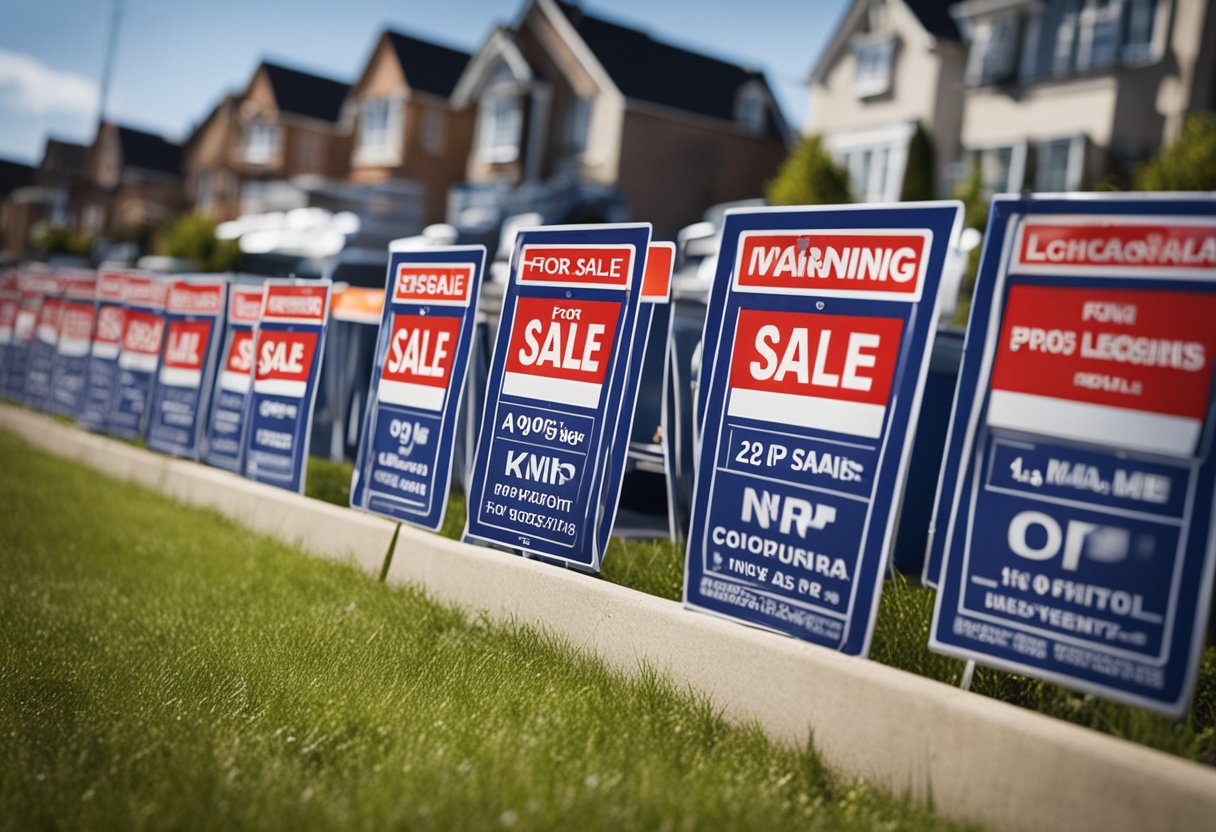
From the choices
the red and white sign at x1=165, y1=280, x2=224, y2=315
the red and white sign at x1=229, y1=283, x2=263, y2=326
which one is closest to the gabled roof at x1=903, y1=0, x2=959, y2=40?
the red and white sign at x1=165, y1=280, x2=224, y2=315

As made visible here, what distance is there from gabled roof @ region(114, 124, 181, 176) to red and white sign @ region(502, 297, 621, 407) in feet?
226

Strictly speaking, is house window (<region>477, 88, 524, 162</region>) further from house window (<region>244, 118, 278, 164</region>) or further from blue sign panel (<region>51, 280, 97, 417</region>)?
blue sign panel (<region>51, 280, 97, 417</region>)

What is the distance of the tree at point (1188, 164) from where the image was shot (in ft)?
71.6

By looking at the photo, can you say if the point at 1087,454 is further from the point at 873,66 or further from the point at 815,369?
the point at 873,66

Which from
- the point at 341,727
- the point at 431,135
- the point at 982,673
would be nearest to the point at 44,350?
the point at 341,727

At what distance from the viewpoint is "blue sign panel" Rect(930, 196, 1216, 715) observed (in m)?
3.86

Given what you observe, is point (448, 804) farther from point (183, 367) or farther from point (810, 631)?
point (183, 367)

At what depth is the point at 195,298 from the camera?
10195mm

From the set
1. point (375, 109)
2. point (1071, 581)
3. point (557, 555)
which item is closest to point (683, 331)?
point (557, 555)

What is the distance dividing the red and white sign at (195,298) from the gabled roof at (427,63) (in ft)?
122

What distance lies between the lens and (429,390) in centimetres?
717

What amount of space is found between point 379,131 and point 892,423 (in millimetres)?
45254

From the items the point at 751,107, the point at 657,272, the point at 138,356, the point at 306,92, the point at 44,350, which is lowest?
the point at 44,350

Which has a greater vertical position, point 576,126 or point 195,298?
point 576,126
